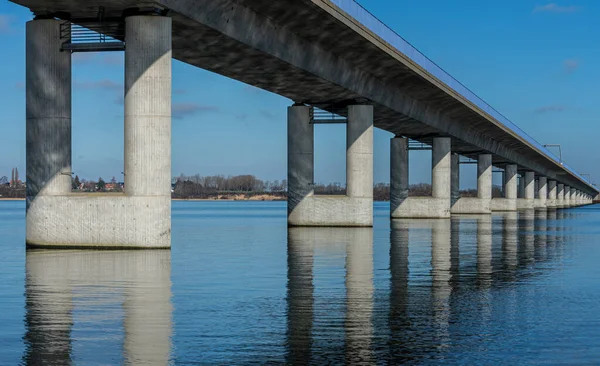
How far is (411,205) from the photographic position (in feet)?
255

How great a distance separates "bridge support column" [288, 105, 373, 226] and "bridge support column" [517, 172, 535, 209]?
3713 inches

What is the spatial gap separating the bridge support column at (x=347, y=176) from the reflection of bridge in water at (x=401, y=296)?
63.0 ft

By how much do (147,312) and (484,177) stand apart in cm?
9183

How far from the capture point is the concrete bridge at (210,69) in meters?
29.1

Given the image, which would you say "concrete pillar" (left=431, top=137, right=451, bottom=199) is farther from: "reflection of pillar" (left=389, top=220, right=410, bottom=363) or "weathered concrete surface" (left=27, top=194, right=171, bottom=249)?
"weathered concrete surface" (left=27, top=194, right=171, bottom=249)

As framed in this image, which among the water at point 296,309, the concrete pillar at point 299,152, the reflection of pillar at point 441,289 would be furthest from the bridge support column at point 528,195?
the water at point 296,309

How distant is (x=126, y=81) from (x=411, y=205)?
50976mm

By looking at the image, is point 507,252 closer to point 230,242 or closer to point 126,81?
→ point 230,242

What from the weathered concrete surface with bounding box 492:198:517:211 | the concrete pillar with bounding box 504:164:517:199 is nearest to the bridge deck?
the weathered concrete surface with bounding box 492:198:517:211

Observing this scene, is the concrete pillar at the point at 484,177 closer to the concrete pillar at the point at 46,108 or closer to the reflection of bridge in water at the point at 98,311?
the concrete pillar at the point at 46,108

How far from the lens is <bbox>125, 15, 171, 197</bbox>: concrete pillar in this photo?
2898 centimetres

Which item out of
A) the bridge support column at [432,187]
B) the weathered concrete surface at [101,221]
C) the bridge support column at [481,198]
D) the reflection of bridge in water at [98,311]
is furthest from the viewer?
the bridge support column at [481,198]

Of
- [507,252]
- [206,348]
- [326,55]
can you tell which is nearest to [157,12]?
[507,252]

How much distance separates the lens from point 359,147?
5391 centimetres
